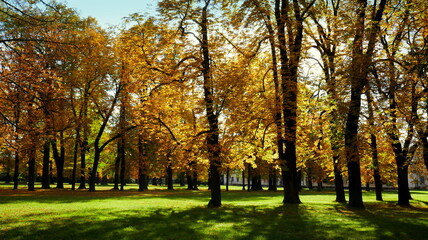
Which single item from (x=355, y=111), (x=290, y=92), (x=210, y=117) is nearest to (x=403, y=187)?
(x=355, y=111)

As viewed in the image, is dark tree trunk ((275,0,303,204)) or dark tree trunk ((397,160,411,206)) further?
dark tree trunk ((397,160,411,206))

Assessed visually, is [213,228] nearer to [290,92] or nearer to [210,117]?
[210,117]

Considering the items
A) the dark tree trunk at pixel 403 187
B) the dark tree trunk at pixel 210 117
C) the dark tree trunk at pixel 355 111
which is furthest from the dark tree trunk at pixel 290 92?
the dark tree trunk at pixel 403 187

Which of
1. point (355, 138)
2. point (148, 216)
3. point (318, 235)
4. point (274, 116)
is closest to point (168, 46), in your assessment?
point (274, 116)

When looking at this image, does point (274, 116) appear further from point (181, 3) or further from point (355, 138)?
point (181, 3)

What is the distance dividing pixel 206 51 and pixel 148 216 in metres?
9.09

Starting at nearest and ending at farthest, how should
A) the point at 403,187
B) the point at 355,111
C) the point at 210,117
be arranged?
the point at 355,111 < the point at 210,117 < the point at 403,187

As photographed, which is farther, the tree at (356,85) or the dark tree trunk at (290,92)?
the dark tree trunk at (290,92)

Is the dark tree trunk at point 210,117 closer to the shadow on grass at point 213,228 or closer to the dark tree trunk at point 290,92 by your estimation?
the dark tree trunk at point 290,92

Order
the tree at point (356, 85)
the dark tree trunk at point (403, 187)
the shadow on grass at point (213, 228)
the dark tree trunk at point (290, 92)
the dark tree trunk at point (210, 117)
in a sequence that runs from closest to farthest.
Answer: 1. the shadow on grass at point (213, 228)
2. the tree at point (356, 85)
3. the dark tree trunk at point (210, 117)
4. the dark tree trunk at point (290, 92)
5. the dark tree trunk at point (403, 187)

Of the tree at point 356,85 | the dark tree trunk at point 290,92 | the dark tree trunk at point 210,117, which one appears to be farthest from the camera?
the dark tree trunk at point 290,92

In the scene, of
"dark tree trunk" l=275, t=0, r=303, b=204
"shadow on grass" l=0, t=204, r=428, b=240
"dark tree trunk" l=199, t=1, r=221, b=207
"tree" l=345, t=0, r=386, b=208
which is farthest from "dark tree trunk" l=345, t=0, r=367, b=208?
"dark tree trunk" l=199, t=1, r=221, b=207

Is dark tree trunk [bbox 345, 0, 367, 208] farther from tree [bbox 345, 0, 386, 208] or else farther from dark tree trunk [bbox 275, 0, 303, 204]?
dark tree trunk [bbox 275, 0, 303, 204]

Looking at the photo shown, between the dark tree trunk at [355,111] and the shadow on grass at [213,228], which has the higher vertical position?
the dark tree trunk at [355,111]
